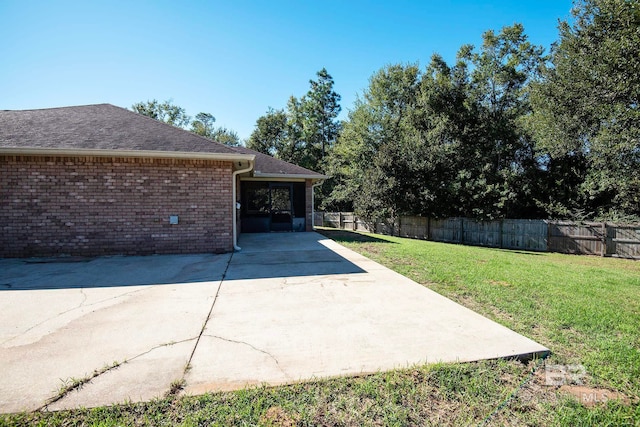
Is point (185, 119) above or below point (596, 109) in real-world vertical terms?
above

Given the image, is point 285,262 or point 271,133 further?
point 271,133

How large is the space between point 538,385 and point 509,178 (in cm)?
1572

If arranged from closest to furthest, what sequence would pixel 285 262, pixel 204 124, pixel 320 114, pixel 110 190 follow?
pixel 285 262
pixel 110 190
pixel 320 114
pixel 204 124

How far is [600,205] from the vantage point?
13844 mm

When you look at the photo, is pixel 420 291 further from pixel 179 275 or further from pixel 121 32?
pixel 121 32

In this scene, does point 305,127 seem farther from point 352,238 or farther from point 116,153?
point 116,153

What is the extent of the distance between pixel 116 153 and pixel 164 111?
112 feet

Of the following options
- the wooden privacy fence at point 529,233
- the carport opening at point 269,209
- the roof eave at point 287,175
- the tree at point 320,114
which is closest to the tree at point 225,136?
the tree at point 320,114

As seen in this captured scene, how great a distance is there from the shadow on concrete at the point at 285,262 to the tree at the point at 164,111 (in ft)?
106

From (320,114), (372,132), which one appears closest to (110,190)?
(372,132)

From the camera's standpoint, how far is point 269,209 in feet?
45.5

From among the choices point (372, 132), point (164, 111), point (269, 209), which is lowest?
point (269, 209)

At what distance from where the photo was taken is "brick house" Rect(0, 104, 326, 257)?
7.23 meters

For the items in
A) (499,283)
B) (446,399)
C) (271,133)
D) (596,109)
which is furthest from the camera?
(271,133)
